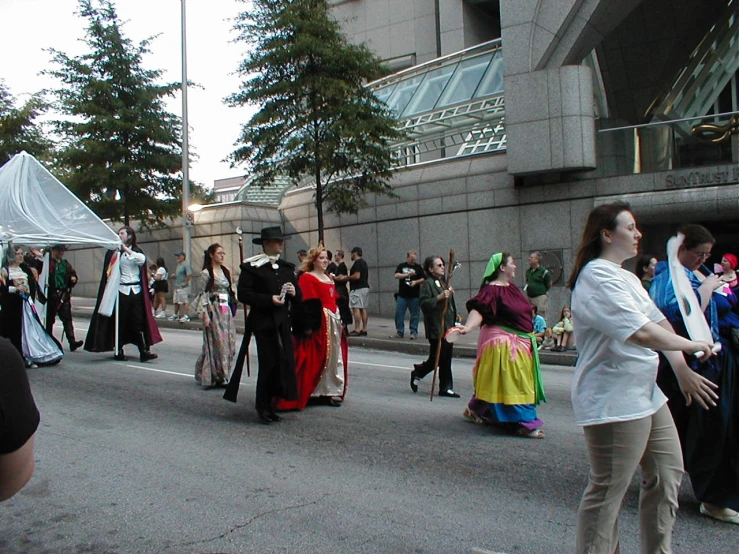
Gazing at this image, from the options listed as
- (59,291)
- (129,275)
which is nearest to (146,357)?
(129,275)

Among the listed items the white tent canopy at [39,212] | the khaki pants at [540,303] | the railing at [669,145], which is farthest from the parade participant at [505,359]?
the railing at [669,145]

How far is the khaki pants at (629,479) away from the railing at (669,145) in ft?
43.5

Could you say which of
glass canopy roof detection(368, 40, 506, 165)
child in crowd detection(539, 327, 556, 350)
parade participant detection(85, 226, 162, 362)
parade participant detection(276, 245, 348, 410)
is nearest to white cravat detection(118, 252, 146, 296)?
parade participant detection(85, 226, 162, 362)

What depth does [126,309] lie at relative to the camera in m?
11.2

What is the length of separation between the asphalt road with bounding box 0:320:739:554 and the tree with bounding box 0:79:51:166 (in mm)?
19718

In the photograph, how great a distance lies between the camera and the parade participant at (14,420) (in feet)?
5.62

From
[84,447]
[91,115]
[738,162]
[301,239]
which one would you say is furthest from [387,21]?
[84,447]

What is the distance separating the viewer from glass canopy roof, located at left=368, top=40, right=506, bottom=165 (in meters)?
20.0

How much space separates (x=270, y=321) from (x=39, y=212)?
431 cm

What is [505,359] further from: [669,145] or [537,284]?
[669,145]

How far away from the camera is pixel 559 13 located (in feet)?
52.5

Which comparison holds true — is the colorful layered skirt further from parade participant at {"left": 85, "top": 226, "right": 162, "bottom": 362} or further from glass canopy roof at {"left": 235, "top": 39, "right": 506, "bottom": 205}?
glass canopy roof at {"left": 235, "top": 39, "right": 506, "bottom": 205}

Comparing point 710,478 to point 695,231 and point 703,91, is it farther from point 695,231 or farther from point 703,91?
point 703,91

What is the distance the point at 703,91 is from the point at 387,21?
15195 millimetres
